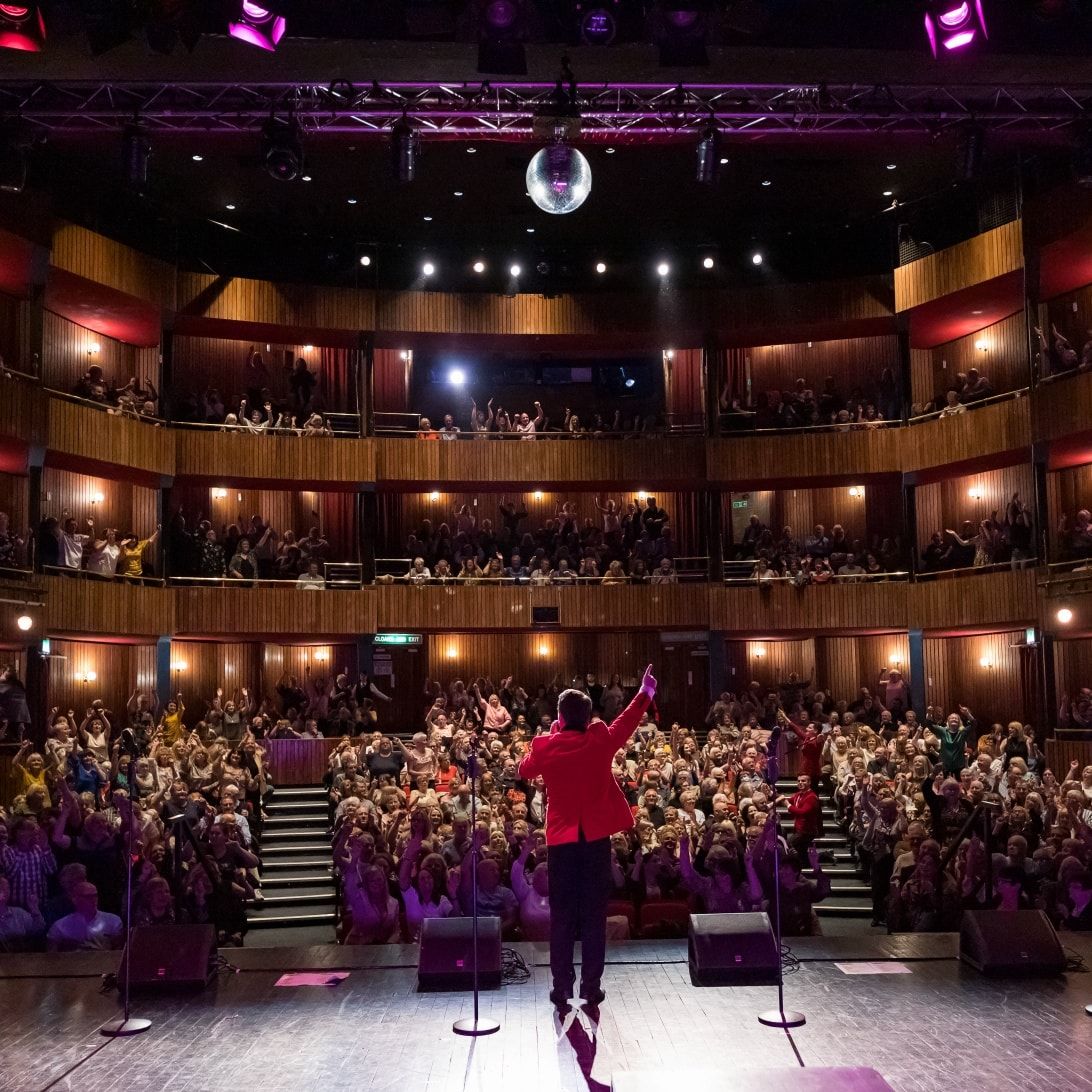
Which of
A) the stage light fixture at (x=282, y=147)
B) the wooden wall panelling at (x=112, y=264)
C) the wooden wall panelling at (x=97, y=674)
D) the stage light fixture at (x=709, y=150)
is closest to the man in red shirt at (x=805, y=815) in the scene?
the stage light fixture at (x=709, y=150)

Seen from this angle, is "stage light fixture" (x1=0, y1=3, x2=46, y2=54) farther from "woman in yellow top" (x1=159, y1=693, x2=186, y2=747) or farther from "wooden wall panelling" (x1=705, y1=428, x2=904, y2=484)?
"wooden wall panelling" (x1=705, y1=428, x2=904, y2=484)

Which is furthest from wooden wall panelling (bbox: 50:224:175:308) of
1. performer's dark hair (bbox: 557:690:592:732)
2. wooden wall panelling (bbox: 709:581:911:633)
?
performer's dark hair (bbox: 557:690:592:732)

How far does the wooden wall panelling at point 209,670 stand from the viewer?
69.7 feet

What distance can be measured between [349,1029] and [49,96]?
26.1ft

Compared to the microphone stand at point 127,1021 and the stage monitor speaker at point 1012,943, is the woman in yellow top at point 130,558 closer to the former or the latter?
the microphone stand at point 127,1021

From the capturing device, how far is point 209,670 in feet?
71.0

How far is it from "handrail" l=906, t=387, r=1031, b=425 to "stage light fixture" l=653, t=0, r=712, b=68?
34.6 feet

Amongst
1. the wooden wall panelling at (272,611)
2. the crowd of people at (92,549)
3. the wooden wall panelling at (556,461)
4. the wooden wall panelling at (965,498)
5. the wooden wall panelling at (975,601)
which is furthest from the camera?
the wooden wall panelling at (556,461)

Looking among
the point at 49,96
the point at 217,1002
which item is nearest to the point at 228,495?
the point at 49,96

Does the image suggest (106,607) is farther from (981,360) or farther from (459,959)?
(981,360)

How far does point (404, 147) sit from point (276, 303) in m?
10.7

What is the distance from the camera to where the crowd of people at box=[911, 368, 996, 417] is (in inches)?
772

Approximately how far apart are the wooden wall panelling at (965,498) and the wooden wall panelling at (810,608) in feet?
4.83

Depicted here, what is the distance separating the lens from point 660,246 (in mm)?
21625
